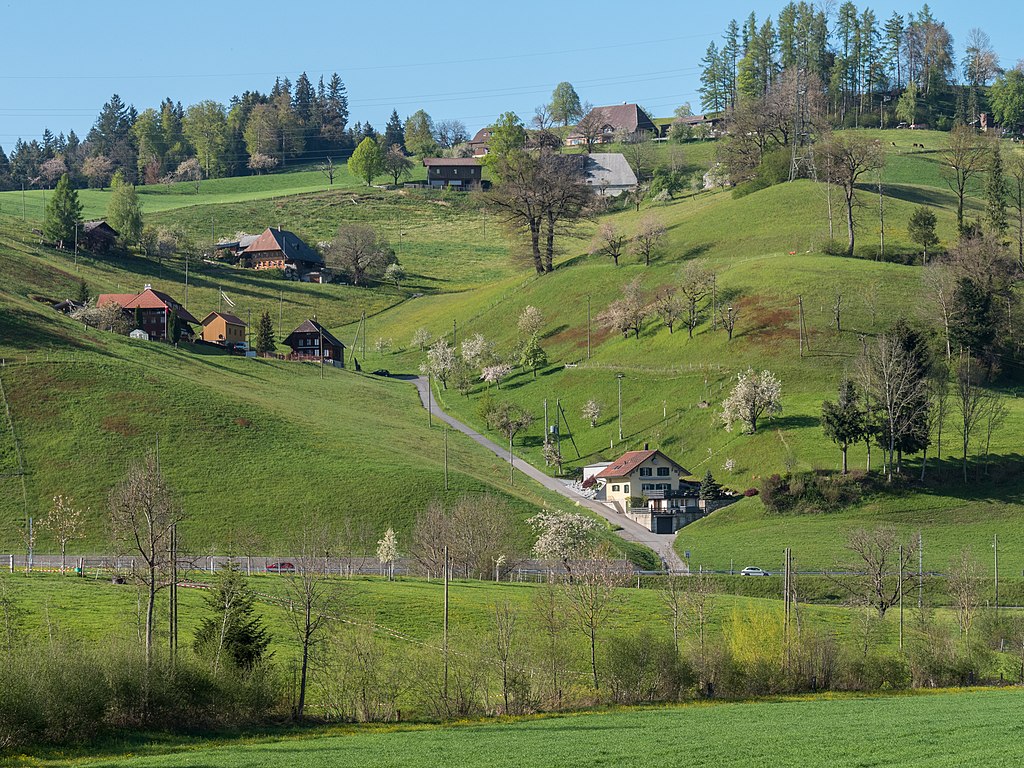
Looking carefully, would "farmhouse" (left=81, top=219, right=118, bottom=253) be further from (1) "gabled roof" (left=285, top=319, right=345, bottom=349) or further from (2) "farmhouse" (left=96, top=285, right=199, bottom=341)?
(1) "gabled roof" (left=285, top=319, right=345, bottom=349)

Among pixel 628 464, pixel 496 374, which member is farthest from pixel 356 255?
pixel 628 464

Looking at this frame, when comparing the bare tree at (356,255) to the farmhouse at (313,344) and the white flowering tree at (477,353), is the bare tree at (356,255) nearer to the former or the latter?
the farmhouse at (313,344)

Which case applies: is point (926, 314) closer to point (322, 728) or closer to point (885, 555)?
point (885, 555)

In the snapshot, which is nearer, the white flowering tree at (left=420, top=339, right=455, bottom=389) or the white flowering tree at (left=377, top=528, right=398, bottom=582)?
the white flowering tree at (left=377, top=528, right=398, bottom=582)

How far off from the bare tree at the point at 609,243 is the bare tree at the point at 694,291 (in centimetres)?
2493

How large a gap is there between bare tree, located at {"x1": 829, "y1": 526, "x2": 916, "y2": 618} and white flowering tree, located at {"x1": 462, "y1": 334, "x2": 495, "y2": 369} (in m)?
66.5

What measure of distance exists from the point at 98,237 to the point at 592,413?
98028 millimetres

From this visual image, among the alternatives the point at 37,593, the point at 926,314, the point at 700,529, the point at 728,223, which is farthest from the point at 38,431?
the point at 728,223

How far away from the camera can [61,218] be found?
18175 cm

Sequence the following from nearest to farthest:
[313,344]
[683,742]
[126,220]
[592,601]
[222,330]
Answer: [683,742] < [592,601] < [222,330] < [313,344] < [126,220]

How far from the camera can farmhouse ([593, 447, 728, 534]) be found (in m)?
102

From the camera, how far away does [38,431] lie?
98.3 meters

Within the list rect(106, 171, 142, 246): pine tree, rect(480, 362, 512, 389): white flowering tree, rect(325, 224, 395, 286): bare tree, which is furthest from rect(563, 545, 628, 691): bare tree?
rect(106, 171, 142, 246): pine tree

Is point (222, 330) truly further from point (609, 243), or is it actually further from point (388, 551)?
point (388, 551)
